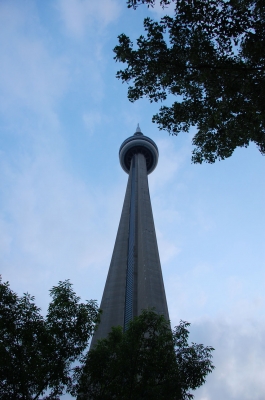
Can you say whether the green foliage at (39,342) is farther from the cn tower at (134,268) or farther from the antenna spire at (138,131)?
the antenna spire at (138,131)

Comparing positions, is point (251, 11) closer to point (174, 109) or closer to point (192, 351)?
point (174, 109)

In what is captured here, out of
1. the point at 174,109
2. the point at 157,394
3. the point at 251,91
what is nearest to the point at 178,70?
the point at 174,109

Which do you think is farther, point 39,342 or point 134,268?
point 134,268

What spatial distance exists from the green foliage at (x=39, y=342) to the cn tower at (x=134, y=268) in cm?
2083

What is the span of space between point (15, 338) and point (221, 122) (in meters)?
10.4

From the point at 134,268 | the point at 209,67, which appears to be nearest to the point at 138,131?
the point at 134,268

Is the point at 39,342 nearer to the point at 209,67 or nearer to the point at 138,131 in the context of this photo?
the point at 209,67

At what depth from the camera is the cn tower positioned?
3516 cm

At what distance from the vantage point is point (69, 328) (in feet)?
37.9

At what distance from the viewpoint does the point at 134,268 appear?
40.8m

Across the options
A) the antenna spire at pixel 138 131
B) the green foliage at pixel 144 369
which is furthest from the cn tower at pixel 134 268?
the green foliage at pixel 144 369

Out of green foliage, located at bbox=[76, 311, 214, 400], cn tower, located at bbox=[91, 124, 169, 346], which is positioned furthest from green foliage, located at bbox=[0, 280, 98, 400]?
cn tower, located at bbox=[91, 124, 169, 346]

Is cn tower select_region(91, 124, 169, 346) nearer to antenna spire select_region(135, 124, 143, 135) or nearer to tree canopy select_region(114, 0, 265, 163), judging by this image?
antenna spire select_region(135, 124, 143, 135)

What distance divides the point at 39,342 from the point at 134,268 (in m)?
30.2
